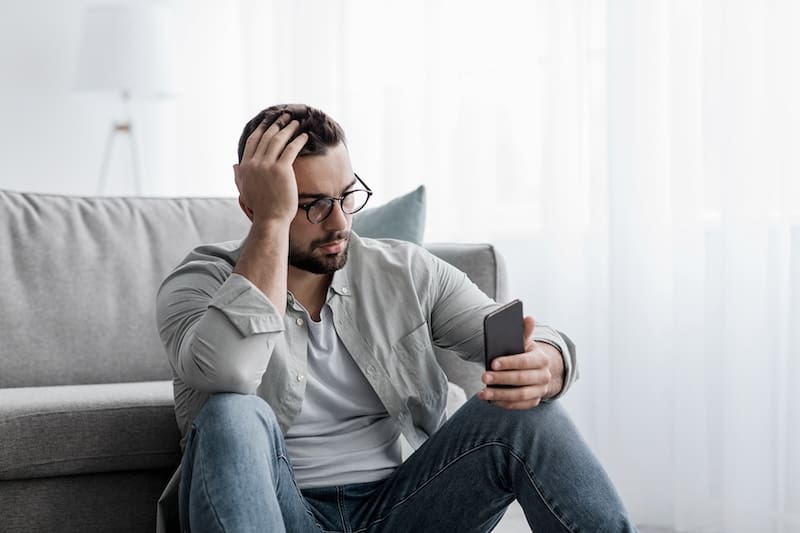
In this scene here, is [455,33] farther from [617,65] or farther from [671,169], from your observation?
[671,169]

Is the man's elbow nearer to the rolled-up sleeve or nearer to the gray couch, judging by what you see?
the rolled-up sleeve

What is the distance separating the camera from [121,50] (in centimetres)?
312

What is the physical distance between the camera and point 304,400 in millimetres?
1471

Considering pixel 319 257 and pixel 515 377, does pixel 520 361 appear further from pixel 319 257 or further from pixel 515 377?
pixel 319 257

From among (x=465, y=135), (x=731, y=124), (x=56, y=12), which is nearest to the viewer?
Result: (x=731, y=124)

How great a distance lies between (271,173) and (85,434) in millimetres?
623

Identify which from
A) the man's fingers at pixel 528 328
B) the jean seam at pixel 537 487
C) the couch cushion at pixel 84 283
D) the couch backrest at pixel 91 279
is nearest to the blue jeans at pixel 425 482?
the jean seam at pixel 537 487

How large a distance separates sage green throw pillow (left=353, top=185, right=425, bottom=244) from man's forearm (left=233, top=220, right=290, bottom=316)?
61cm

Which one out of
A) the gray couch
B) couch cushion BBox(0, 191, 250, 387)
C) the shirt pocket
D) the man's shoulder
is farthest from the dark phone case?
couch cushion BBox(0, 191, 250, 387)

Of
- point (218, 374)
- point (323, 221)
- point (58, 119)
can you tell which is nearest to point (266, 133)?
point (323, 221)

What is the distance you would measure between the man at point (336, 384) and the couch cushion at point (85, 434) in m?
0.19

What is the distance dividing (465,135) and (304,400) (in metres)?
1.45

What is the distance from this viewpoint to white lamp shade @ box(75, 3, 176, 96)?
10.3 ft

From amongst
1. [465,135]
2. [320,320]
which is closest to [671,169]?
[465,135]
